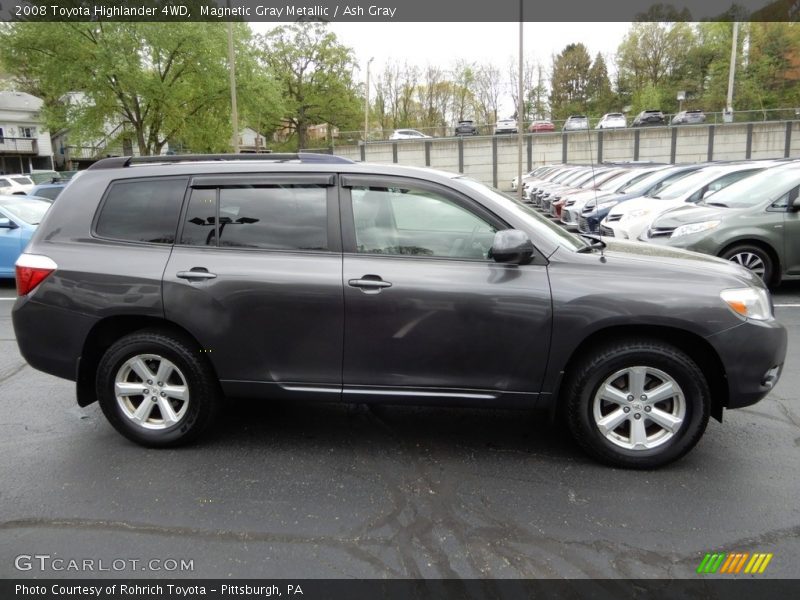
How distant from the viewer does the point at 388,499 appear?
322cm

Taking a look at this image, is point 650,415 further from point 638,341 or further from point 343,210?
point 343,210

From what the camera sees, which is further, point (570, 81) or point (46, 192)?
point (570, 81)

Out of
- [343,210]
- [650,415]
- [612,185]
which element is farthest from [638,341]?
[612,185]

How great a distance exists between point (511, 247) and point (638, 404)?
3.85ft

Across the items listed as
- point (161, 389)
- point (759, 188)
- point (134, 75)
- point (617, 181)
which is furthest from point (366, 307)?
point (134, 75)

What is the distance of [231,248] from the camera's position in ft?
12.1

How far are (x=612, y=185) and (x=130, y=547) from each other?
49.4ft

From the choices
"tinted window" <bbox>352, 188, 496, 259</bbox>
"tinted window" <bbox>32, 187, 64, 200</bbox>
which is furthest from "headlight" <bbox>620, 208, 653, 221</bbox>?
"tinted window" <bbox>32, 187, 64, 200</bbox>

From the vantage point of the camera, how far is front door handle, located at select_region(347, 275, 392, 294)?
11.3 feet

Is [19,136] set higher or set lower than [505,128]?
higher

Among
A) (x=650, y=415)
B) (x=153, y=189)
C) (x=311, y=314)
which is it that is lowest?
(x=650, y=415)

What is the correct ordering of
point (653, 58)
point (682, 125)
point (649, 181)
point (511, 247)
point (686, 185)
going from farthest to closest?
point (653, 58) → point (682, 125) → point (649, 181) → point (686, 185) → point (511, 247)

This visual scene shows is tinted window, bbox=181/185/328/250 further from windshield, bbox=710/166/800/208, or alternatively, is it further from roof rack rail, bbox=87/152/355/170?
windshield, bbox=710/166/800/208

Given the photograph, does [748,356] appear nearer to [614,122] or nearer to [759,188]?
[759,188]
